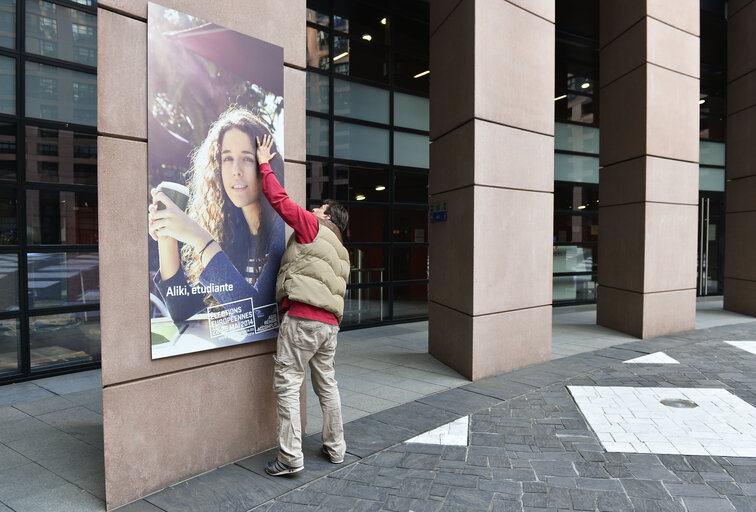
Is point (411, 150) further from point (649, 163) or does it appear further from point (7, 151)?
point (7, 151)

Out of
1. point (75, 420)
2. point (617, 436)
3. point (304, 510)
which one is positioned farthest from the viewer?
point (75, 420)

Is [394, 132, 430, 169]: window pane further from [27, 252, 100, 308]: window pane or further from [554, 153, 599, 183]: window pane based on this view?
[27, 252, 100, 308]: window pane

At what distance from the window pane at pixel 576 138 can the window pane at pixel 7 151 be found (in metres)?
11.7

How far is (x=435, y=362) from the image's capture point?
24.5ft

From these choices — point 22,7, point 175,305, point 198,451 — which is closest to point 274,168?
point 175,305

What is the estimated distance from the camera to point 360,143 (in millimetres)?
10453

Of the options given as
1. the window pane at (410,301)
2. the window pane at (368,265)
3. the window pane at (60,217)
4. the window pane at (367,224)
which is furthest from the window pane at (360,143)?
the window pane at (60,217)

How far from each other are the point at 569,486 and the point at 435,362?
3.79 meters

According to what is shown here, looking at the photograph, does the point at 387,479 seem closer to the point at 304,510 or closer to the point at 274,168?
the point at 304,510

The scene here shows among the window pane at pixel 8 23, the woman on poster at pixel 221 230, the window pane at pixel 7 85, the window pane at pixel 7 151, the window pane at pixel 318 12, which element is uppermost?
the window pane at pixel 318 12

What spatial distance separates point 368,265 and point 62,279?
5.53 meters

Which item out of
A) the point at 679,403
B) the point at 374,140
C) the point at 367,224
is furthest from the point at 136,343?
the point at 374,140

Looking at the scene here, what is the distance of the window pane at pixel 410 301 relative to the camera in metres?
11.2

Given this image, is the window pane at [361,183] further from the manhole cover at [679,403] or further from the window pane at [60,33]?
the manhole cover at [679,403]
